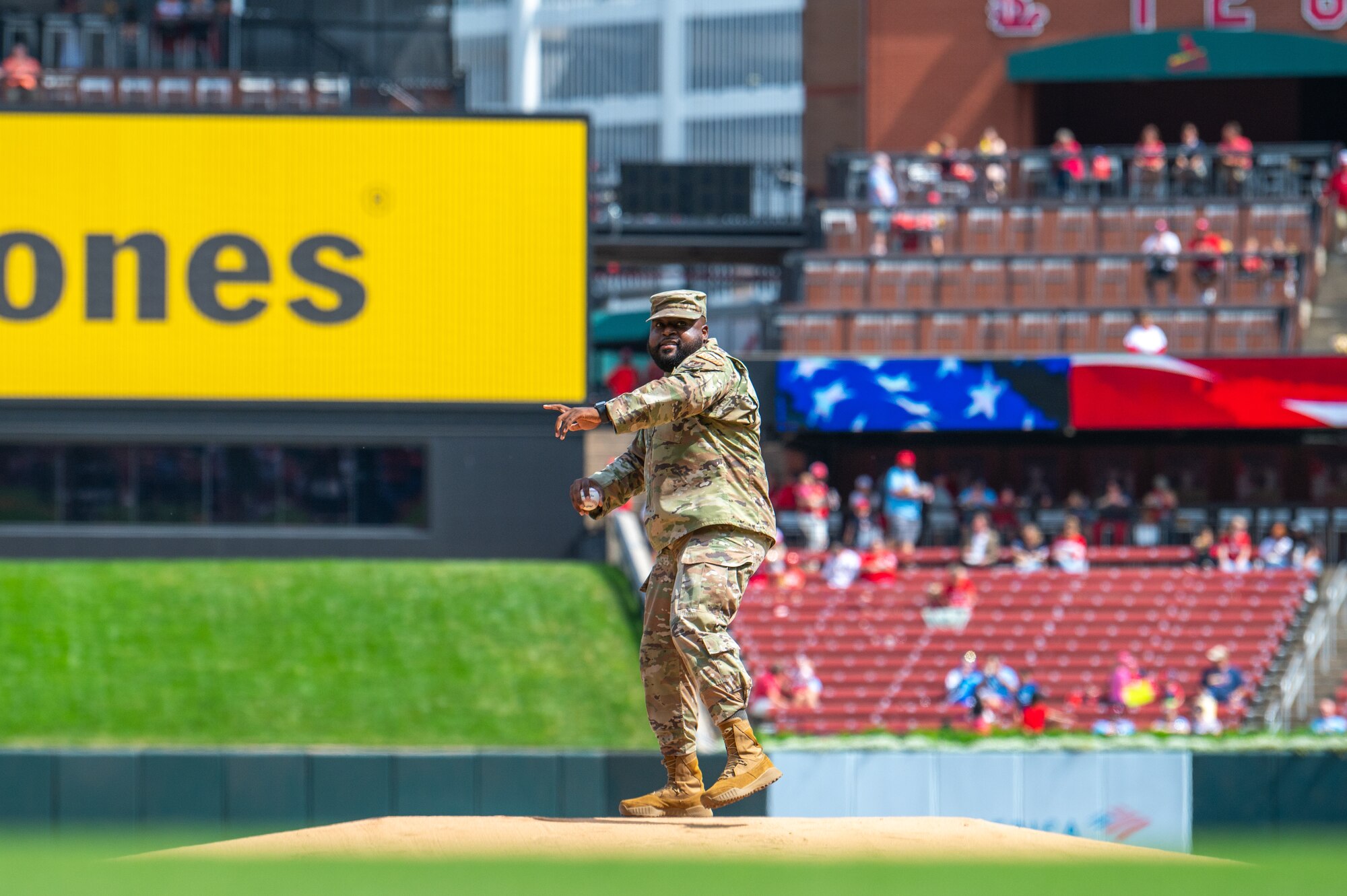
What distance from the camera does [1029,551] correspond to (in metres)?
23.1

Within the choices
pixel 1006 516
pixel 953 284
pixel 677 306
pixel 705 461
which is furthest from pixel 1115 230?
pixel 705 461

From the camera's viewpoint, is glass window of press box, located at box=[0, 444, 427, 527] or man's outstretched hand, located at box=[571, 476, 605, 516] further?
glass window of press box, located at box=[0, 444, 427, 527]

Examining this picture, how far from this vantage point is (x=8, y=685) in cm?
2059

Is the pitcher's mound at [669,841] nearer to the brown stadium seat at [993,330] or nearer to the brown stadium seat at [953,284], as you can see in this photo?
the brown stadium seat at [993,330]

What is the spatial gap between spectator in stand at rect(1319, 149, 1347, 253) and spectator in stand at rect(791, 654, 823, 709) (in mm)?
11422

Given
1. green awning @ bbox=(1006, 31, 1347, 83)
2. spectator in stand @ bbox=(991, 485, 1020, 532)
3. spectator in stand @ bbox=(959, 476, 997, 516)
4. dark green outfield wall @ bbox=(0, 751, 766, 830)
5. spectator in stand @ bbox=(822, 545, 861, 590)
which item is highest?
green awning @ bbox=(1006, 31, 1347, 83)

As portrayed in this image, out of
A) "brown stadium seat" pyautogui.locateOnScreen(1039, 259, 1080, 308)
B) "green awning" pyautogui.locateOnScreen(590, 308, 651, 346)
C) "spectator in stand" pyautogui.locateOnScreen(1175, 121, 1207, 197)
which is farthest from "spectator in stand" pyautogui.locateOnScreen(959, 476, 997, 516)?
"green awning" pyautogui.locateOnScreen(590, 308, 651, 346)

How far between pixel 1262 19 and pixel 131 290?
19565mm

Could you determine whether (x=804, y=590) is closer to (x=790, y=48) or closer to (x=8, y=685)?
(x=8, y=685)

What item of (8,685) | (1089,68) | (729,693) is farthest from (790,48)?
(729,693)

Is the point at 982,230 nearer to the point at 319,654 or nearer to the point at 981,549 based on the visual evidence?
the point at 981,549

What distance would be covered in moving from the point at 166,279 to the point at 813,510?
29.8ft

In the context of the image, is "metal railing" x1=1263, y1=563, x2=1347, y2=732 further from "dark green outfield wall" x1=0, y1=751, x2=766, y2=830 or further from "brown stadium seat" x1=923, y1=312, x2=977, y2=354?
"dark green outfield wall" x1=0, y1=751, x2=766, y2=830

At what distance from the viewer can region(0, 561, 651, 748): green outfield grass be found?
1983 cm
